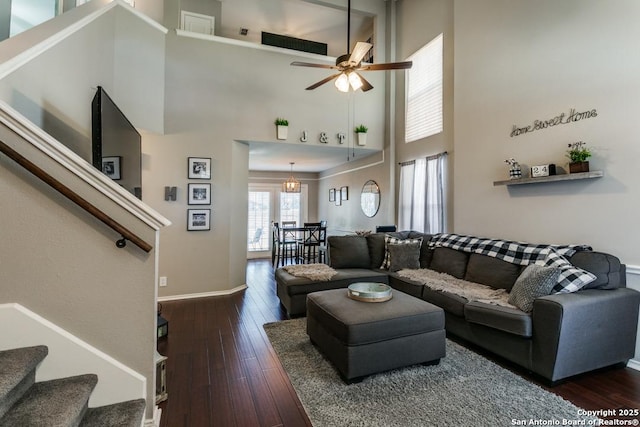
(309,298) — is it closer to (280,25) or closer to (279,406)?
(279,406)

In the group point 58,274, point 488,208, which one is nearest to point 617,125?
point 488,208

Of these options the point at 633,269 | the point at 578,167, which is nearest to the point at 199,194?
the point at 578,167

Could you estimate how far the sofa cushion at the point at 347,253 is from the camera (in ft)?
13.7

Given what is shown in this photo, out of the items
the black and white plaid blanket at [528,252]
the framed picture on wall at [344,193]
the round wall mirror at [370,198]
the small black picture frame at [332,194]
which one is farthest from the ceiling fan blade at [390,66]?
the small black picture frame at [332,194]

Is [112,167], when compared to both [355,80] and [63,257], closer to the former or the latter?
[63,257]

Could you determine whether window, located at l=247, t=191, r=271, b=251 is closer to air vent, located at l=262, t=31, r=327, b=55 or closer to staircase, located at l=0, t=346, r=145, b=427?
air vent, located at l=262, t=31, r=327, b=55

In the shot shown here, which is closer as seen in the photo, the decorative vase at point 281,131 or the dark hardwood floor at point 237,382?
the dark hardwood floor at point 237,382

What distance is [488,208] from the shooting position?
371cm

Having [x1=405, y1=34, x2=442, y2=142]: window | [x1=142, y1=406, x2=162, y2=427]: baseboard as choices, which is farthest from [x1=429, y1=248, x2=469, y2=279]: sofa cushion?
[x1=142, y1=406, x2=162, y2=427]: baseboard

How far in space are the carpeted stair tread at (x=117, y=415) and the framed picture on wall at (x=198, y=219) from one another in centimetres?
298

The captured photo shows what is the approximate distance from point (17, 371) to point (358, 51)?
3.35 meters

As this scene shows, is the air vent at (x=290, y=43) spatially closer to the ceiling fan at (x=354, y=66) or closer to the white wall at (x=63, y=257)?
the ceiling fan at (x=354, y=66)

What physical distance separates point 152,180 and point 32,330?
2982 mm

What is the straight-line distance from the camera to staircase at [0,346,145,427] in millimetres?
1231
